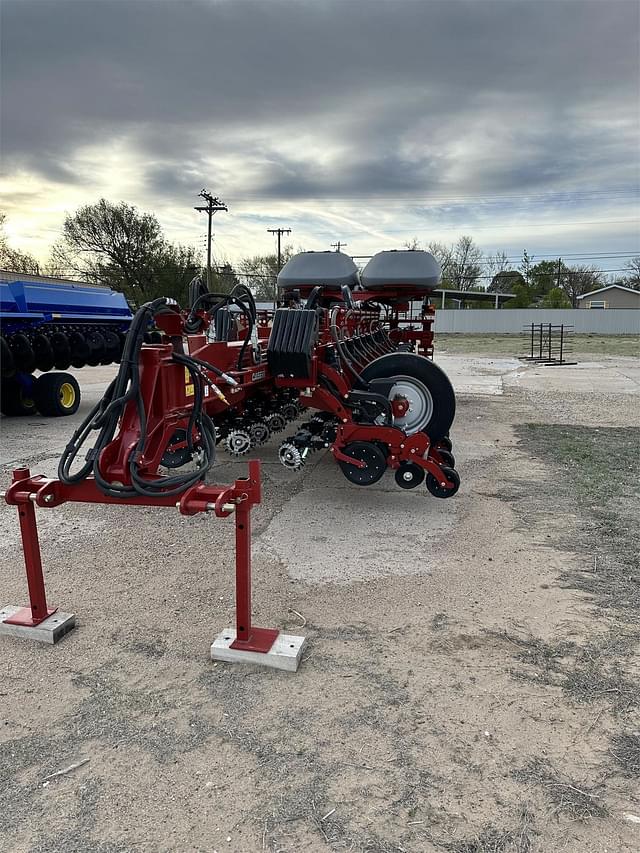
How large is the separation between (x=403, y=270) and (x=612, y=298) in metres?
53.9

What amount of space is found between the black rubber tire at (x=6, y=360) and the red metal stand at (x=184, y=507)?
5.75 metres

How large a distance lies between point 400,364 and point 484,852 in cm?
383

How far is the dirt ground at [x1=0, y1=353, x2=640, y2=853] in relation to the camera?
1.86 m

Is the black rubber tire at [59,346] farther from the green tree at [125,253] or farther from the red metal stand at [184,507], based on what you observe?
the green tree at [125,253]

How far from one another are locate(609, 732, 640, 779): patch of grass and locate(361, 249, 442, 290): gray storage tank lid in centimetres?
562

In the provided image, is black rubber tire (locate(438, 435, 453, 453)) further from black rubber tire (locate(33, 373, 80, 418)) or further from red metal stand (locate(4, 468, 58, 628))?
black rubber tire (locate(33, 373, 80, 418))

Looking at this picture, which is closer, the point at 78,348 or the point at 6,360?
the point at 6,360

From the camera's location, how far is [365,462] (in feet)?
14.9

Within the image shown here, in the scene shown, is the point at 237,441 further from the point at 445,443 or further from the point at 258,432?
the point at 445,443

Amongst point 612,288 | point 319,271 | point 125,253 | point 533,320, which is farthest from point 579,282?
point 319,271

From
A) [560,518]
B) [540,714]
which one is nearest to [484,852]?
[540,714]

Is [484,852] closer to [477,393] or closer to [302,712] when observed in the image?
[302,712]

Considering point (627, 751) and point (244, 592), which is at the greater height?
point (244, 592)

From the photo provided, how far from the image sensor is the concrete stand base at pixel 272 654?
2619 mm
